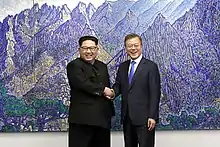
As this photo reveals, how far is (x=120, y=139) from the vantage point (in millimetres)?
3607

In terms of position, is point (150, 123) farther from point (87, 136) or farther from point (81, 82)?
point (81, 82)

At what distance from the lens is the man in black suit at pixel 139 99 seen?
2782 millimetres

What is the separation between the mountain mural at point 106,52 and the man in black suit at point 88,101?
678 mm

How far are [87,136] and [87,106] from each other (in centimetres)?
24

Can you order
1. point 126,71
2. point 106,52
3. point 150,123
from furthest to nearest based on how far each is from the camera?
point 106,52 → point 126,71 → point 150,123

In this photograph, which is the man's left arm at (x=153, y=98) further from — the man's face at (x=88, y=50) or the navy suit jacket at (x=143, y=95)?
the man's face at (x=88, y=50)

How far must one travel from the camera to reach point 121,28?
3547 millimetres

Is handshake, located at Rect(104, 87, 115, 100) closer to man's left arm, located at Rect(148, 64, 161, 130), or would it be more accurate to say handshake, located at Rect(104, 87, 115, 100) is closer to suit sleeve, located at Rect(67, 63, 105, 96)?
suit sleeve, located at Rect(67, 63, 105, 96)

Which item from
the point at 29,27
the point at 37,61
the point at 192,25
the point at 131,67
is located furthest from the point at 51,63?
the point at 192,25

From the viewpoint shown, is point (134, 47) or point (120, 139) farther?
point (120, 139)

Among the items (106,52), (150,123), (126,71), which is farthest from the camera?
(106,52)

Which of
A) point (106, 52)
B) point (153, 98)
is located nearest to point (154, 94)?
point (153, 98)

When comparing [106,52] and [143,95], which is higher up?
[106,52]

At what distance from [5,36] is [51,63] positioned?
0.50 m
